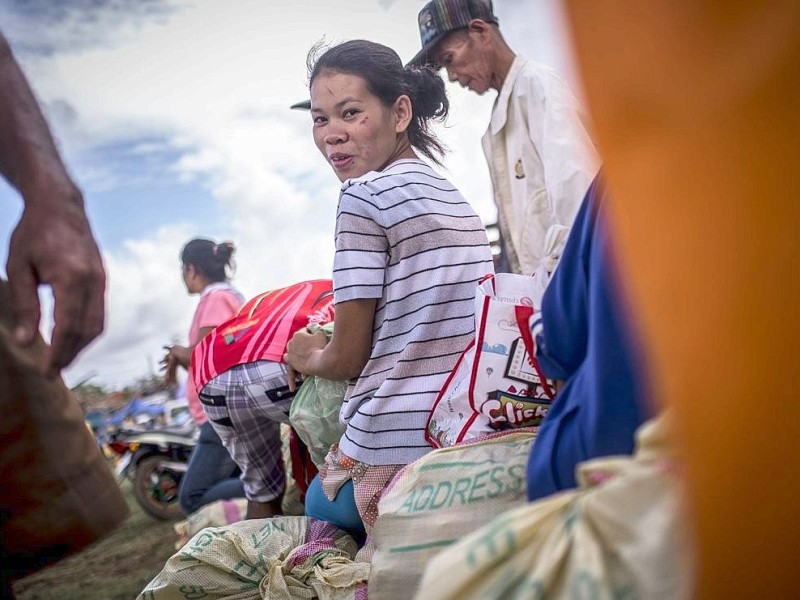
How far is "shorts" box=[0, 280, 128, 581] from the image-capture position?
3.97 ft

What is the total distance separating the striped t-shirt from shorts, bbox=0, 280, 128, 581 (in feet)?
2.06

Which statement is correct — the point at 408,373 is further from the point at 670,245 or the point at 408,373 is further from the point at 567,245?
the point at 670,245

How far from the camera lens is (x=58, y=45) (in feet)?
5.05

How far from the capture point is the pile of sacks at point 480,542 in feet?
2.61

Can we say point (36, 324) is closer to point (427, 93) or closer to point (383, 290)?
point (383, 290)

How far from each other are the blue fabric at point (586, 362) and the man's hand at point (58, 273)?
77 centimetres

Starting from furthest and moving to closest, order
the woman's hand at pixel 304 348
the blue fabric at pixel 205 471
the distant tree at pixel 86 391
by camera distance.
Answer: the blue fabric at pixel 205 471 → the woman's hand at pixel 304 348 → the distant tree at pixel 86 391

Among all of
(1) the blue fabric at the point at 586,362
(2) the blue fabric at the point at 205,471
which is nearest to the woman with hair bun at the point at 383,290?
(1) the blue fabric at the point at 586,362

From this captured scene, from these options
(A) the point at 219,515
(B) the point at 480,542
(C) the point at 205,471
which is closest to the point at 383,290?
(B) the point at 480,542

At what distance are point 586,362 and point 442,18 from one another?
1.26 metres

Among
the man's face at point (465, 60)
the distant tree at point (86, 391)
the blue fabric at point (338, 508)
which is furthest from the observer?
the man's face at point (465, 60)

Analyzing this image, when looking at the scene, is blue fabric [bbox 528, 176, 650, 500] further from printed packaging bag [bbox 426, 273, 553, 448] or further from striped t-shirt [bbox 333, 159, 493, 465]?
striped t-shirt [bbox 333, 159, 493, 465]

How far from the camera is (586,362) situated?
3.57 ft

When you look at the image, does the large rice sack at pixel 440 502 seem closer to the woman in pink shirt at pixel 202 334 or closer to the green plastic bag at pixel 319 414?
the green plastic bag at pixel 319 414
